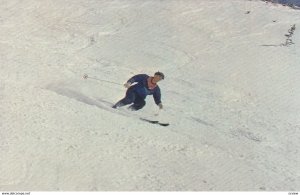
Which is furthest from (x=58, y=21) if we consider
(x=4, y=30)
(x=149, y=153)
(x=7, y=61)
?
(x=149, y=153)

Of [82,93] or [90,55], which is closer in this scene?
[82,93]

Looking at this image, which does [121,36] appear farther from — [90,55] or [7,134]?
[7,134]

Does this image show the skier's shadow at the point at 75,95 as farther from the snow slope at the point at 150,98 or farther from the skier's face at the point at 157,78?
the skier's face at the point at 157,78

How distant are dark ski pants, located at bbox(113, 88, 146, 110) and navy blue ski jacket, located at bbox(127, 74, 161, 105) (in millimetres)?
68

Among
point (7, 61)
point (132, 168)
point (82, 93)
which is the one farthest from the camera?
point (7, 61)

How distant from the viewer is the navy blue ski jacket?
39.6 ft

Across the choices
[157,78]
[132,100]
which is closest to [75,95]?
[132,100]

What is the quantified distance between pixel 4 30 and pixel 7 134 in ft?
18.6

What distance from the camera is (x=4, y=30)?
15.4 metres

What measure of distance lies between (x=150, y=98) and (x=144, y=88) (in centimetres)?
61

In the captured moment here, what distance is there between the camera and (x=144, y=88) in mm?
12148

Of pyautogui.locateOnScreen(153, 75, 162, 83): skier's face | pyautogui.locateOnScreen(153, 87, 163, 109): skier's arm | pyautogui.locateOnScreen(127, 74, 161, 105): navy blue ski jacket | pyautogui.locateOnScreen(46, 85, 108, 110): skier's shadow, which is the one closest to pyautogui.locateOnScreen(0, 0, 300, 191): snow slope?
pyautogui.locateOnScreen(46, 85, 108, 110): skier's shadow

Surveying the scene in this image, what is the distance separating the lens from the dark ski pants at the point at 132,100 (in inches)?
477

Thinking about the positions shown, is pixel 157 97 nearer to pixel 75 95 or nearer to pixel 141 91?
pixel 141 91
